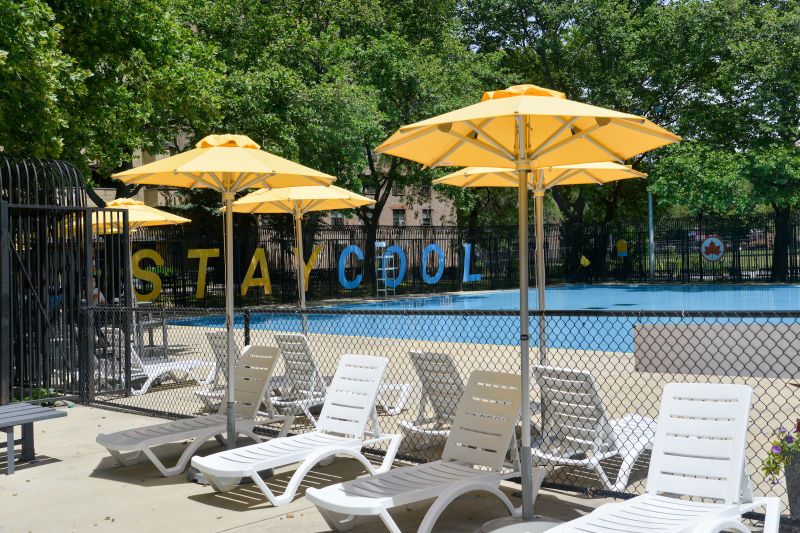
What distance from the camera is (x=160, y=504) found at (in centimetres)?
584

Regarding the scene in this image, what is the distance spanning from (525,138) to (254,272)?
2235 cm

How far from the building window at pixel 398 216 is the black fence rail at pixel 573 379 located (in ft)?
108

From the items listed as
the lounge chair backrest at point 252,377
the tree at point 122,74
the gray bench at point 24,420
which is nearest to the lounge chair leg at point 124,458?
the gray bench at point 24,420

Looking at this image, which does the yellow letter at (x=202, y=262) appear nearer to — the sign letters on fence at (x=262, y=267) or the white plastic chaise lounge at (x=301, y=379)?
the sign letters on fence at (x=262, y=267)

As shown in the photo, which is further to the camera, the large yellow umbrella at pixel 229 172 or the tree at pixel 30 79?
the tree at pixel 30 79

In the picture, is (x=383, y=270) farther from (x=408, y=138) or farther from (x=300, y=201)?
(x=408, y=138)

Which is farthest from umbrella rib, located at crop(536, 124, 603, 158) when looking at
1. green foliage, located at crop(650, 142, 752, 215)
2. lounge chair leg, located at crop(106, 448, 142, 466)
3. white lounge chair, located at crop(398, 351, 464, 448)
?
green foliage, located at crop(650, 142, 752, 215)

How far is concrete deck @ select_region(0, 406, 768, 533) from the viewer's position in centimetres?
532

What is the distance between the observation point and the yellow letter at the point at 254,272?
26.0 metres

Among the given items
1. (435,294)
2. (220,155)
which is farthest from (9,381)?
(435,294)

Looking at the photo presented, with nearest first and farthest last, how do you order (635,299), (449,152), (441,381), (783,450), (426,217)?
(783,450) < (449,152) < (441,381) < (635,299) < (426,217)

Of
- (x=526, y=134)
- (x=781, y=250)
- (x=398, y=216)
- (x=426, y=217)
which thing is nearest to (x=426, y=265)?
(x=781, y=250)

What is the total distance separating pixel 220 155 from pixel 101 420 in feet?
13.6

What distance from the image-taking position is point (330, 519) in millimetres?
5086
